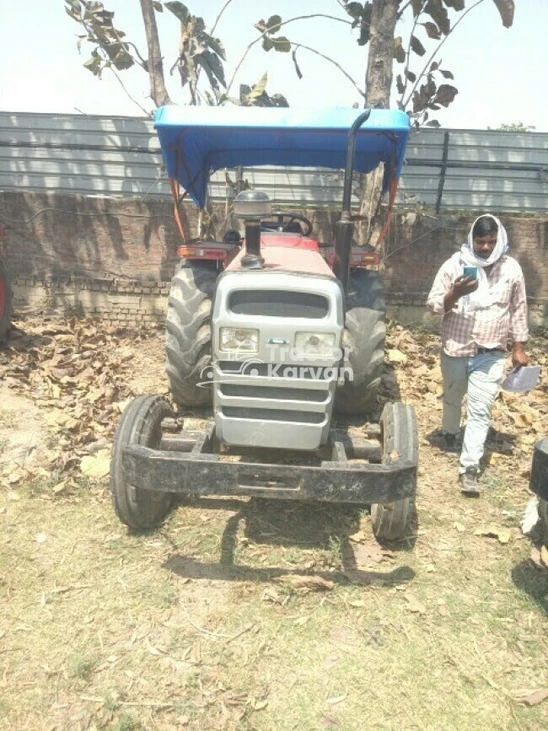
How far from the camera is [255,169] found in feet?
29.3

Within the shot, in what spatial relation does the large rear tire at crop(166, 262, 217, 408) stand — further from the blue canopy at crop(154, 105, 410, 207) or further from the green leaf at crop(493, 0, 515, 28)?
the green leaf at crop(493, 0, 515, 28)

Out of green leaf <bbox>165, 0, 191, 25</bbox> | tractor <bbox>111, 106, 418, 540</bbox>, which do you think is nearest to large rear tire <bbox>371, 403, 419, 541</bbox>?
tractor <bbox>111, 106, 418, 540</bbox>

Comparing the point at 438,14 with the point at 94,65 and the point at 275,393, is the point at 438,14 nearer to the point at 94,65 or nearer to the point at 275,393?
the point at 94,65

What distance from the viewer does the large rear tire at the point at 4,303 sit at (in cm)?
607

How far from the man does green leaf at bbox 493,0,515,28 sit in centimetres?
442

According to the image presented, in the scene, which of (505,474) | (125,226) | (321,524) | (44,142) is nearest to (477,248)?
(505,474)

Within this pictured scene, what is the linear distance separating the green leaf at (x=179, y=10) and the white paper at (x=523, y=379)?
7.10 meters

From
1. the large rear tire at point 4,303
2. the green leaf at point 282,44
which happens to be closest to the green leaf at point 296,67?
the green leaf at point 282,44

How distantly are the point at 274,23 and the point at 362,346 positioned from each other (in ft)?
20.3

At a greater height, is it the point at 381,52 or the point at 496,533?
the point at 381,52

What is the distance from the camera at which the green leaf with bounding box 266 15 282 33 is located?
809cm

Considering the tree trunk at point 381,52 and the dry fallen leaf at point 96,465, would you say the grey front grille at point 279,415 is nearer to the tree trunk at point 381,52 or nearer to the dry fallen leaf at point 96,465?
the dry fallen leaf at point 96,465

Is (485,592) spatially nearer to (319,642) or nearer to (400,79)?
(319,642)

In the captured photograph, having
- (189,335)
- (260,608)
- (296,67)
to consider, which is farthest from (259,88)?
(260,608)
